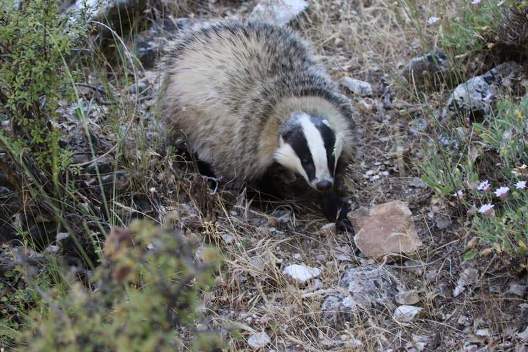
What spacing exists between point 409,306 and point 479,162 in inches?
36.3

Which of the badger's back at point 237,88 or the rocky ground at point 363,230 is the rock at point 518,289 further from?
the badger's back at point 237,88

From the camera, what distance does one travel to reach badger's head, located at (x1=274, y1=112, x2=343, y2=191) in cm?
374

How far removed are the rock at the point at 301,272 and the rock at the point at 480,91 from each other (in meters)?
1.26

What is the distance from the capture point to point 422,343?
313 centimetres

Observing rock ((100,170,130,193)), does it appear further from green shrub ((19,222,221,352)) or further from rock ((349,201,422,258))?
green shrub ((19,222,221,352))

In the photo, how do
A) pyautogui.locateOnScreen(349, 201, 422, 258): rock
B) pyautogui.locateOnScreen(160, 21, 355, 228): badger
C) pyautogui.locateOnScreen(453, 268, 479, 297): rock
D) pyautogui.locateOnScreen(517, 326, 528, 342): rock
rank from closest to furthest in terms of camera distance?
pyautogui.locateOnScreen(517, 326, 528, 342): rock < pyautogui.locateOnScreen(453, 268, 479, 297): rock < pyautogui.locateOnScreen(349, 201, 422, 258): rock < pyautogui.locateOnScreen(160, 21, 355, 228): badger

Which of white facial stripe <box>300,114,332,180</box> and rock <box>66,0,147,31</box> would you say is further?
rock <box>66,0,147,31</box>

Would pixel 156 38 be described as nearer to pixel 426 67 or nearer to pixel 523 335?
pixel 426 67

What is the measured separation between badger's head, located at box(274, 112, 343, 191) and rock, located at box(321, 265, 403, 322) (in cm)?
51

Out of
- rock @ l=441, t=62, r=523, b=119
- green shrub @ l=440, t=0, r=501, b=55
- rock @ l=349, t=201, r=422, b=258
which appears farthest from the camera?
green shrub @ l=440, t=0, r=501, b=55

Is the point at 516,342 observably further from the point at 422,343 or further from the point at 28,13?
the point at 28,13

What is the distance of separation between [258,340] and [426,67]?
2208mm

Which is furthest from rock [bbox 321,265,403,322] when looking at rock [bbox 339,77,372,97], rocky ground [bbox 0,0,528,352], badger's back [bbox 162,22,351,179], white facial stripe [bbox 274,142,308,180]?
rock [bbox 339,77,372,97]

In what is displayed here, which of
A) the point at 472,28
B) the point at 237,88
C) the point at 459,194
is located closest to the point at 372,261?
the point at 459,194
